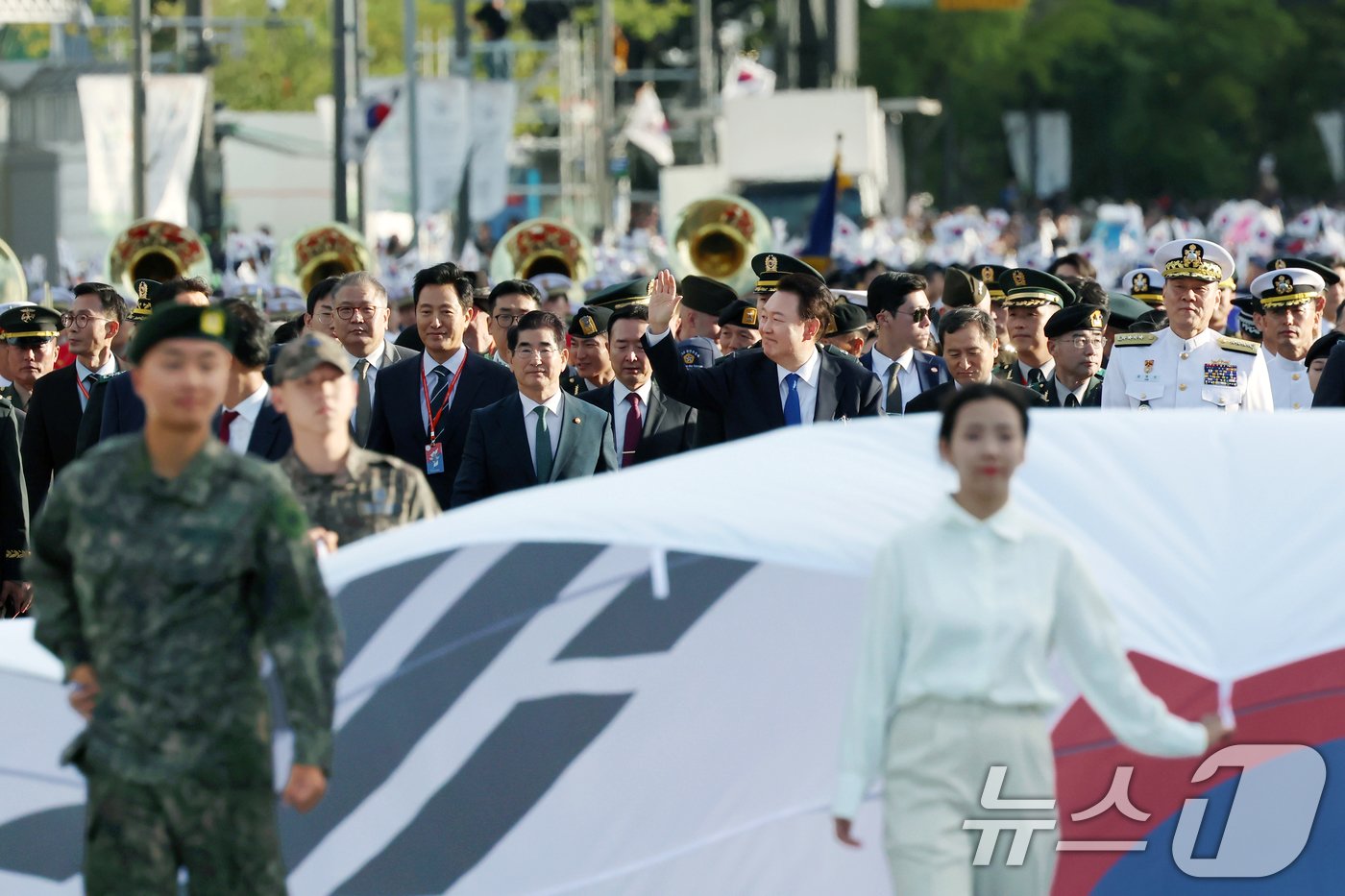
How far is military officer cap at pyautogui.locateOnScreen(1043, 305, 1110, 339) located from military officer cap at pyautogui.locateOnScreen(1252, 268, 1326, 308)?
6.26 feet

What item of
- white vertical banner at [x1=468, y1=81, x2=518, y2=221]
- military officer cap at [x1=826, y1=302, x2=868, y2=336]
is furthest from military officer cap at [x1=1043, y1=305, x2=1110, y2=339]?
white vertical banner at [x1=468, y1=81, x2=518, y2=221]

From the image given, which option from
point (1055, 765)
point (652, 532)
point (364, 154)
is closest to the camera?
point (652, 532)

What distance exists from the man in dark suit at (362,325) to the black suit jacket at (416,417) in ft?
0.18

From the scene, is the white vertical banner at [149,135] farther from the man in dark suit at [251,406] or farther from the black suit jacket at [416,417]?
the man in dark suit at [251,406]

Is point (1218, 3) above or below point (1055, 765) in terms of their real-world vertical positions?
above

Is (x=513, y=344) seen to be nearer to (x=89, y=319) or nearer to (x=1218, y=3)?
(x=89, y=319)

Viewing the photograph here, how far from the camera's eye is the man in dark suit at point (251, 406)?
8367mm

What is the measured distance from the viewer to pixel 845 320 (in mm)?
12797

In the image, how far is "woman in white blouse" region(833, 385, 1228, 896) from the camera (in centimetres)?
539

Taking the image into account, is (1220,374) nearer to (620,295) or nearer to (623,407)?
(623,407)

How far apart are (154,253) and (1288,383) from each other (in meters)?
11.0

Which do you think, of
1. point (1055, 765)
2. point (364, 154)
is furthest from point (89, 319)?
point (364, 154)

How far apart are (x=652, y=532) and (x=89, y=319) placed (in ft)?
19.2

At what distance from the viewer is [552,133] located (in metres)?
56.7
